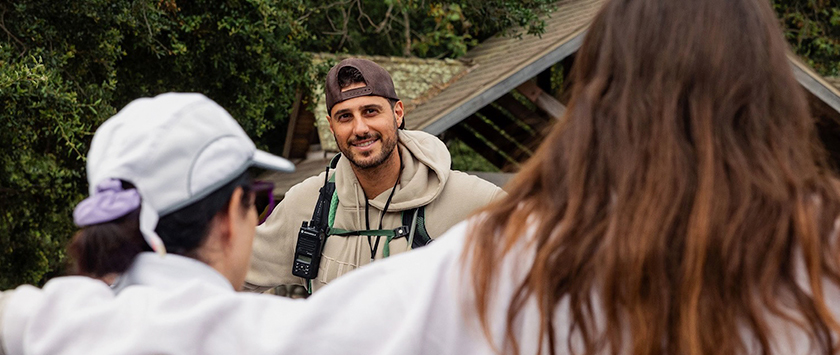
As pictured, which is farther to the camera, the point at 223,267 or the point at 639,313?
the point at 223,267

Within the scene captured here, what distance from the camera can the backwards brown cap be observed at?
420 cm

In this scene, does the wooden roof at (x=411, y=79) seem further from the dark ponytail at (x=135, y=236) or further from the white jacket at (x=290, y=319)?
the white jacket at (x=290, y=319)

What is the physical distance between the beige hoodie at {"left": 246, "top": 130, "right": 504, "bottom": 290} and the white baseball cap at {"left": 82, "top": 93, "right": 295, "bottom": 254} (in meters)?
1.91

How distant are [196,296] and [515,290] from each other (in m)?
0.59

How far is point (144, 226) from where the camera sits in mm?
1852

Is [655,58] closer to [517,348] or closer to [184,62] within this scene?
Result: [517,348]

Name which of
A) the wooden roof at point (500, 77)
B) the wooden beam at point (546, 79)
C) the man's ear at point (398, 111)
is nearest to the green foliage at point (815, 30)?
the wooden beam at point (546, 79)

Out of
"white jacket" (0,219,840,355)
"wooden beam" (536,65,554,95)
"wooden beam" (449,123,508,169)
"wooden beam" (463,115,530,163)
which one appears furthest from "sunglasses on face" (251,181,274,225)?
"wooden beam" (449,123,508,169)

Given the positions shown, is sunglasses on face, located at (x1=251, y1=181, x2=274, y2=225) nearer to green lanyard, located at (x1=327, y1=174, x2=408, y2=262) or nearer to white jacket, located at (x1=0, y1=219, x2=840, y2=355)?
white jacket, located at (x1=0, y1=219, x2=840, y2=355)

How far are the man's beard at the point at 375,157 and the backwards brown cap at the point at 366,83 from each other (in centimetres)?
21

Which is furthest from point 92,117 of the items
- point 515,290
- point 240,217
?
point 515,290

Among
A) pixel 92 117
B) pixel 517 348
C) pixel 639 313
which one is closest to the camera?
pixel 639 313

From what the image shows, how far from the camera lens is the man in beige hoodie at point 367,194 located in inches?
152

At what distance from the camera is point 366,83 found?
13.8 feet
